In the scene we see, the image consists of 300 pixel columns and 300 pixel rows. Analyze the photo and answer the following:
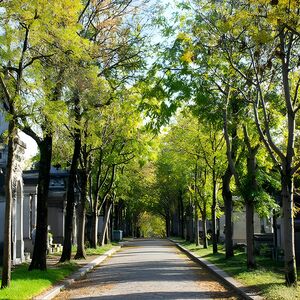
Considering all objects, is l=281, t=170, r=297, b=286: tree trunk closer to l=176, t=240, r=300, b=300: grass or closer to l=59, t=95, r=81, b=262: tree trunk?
l=176, t=240, r=300, b=300: grass

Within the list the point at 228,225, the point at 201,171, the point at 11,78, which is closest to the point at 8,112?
the point at 11,78

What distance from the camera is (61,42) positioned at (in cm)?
1279

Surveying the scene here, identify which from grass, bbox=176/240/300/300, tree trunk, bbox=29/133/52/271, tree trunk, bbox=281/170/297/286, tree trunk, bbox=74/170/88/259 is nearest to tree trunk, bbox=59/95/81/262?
tree trunk, bbox=74/170/88/259

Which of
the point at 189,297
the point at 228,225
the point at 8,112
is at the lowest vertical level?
the point at 189,297

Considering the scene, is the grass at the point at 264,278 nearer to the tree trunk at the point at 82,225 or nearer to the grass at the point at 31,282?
the grass at the point at 31,282

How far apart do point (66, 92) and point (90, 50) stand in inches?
54.8

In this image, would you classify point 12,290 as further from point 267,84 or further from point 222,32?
point 267,84

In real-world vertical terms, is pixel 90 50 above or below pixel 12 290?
above

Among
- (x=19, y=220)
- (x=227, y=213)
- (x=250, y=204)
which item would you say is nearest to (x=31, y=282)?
(x=250, y=204)

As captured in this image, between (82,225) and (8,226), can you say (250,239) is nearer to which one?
(8,226)

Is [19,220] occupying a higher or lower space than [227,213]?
lower

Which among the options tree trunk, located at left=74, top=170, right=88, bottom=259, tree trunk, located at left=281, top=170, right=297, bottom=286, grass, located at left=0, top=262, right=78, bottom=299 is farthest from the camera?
tree trunk, located at left=74, top=170, right=88, bottom=259

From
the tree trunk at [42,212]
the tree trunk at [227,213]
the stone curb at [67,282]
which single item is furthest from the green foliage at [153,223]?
the tree trunk at [42,212]

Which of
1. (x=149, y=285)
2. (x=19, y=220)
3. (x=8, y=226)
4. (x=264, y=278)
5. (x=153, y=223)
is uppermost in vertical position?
(x=153, y=223)
